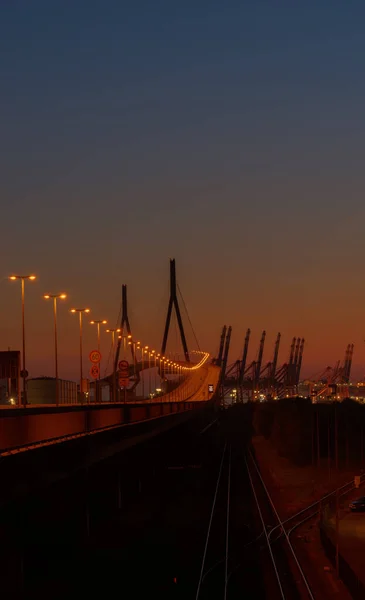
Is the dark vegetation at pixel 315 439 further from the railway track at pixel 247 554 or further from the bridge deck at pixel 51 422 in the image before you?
the bridge deck at pixel 51 422

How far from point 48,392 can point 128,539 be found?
148ft

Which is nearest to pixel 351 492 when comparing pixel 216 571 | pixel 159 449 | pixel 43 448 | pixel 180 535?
pixel 159 449

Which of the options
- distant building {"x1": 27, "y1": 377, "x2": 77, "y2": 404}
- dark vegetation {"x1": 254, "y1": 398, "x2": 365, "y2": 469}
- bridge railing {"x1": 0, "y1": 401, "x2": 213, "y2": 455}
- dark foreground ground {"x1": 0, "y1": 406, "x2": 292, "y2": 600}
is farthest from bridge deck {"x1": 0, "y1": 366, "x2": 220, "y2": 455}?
dark vegetation {"x1": 254, "y1": 398, "x2": 365, "y2": 469}

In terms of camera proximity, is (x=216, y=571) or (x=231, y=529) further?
(x=231, y=529)

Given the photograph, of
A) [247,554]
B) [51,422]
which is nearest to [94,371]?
[247,554]

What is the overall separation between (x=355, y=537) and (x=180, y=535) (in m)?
10.8

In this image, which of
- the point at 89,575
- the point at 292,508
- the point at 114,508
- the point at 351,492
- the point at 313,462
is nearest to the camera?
the point at 89,575

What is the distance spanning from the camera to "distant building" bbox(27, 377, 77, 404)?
195 feet

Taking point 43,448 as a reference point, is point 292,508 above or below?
below

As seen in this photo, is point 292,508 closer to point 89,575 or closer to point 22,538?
point 89,575

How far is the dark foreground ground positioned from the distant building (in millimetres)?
10065

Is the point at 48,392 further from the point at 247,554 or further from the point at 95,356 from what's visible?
the point at 247,554

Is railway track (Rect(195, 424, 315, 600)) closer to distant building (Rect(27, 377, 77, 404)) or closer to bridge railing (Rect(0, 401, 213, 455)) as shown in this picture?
bridge railing (Rect(0, 401, 213, 455))

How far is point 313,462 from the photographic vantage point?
3177 inches
